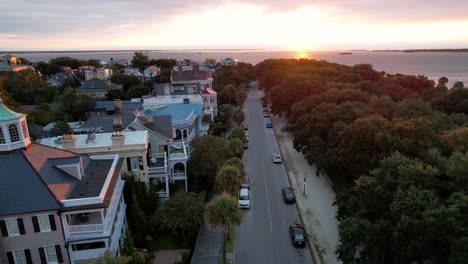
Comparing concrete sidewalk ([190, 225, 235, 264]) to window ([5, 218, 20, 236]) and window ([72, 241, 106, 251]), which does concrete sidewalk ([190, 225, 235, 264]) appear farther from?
window ([5, 218, 20, 236])

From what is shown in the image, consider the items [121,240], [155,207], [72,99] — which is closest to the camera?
[121,240]

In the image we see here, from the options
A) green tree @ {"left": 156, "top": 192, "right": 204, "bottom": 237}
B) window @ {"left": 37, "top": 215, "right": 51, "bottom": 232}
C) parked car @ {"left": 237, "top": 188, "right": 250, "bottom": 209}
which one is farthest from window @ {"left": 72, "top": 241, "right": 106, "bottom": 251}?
parked car @ {"left": 237, "top": 188, "right": 250, "bottom": 209}

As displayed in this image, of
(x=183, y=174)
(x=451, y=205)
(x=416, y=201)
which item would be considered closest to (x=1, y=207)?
(x=183, y=174)

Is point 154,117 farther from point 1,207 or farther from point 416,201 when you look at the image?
point 416,201

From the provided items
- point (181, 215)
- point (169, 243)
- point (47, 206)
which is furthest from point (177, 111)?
point (47, 206)

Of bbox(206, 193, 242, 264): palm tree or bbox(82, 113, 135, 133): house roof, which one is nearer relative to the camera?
bbox(206, 193, 242, 264): palm tree

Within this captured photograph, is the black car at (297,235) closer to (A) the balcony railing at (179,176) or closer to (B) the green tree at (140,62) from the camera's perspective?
(A) the balcony railing at (179,176)

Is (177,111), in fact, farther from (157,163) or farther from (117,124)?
(157,163)
